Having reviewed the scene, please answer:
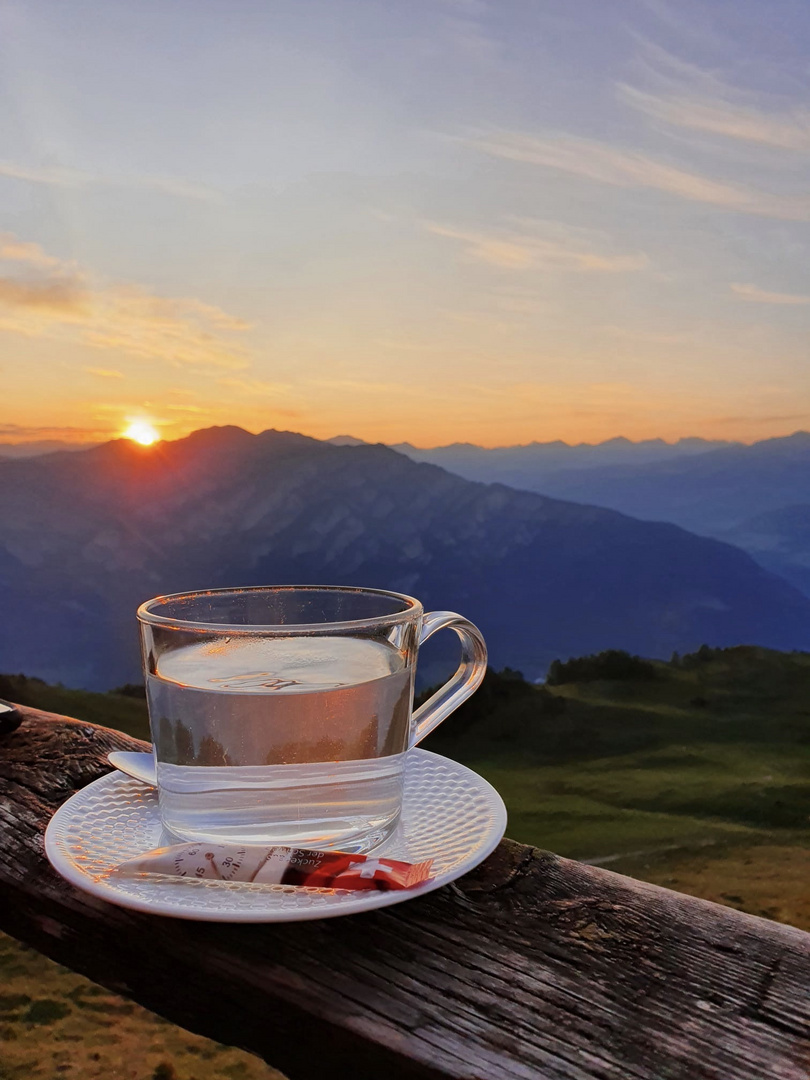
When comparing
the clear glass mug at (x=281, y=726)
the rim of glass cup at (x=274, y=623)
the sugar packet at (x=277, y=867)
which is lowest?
the sugar packet at (x=277, y=867)

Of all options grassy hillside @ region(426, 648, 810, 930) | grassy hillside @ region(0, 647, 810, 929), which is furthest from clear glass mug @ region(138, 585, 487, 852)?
grassy hillside @ region(0, 647, 810, 929)

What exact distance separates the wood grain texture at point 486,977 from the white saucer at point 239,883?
0.11 ft

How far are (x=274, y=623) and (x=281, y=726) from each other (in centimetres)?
21

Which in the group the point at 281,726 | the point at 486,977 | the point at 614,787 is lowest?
the point at 614,787

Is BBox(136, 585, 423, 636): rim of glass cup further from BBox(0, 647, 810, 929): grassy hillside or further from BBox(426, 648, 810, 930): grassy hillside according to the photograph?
BBox(0, 647, 810, 929): grassy hillside

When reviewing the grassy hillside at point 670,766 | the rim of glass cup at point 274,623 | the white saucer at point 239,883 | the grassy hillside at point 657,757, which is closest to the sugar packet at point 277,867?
the white saucer at point 239,883

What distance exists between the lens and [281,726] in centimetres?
85

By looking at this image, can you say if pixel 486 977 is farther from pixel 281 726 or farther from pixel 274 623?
pixel 274 623

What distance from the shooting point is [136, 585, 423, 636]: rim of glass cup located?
82cm

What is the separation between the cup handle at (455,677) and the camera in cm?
101

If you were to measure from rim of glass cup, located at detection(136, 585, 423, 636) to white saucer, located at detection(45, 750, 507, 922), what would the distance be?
24cm

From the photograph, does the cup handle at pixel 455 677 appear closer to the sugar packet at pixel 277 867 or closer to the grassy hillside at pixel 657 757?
the sugar packet at pixel 277 867

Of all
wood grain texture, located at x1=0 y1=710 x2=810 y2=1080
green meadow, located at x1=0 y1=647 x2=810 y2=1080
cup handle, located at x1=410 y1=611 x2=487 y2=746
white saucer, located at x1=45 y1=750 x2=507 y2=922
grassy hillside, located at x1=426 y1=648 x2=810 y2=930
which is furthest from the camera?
grassy hillside, located at x1=426 y1=648 x2=810 y2=930

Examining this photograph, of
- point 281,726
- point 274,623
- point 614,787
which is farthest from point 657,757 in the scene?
point 281,726
